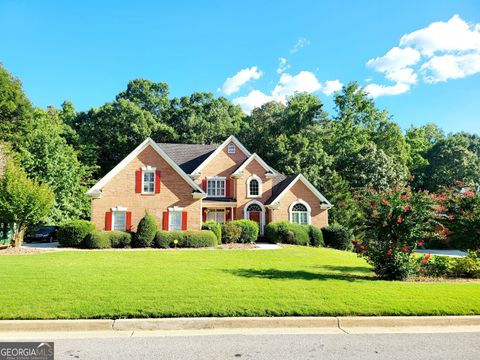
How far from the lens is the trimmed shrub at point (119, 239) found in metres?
21.3

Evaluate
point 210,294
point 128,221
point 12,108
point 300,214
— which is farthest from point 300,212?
point 12,108

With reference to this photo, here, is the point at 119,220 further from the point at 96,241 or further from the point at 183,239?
the point at 183,239

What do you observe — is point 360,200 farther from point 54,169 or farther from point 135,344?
point 54,169

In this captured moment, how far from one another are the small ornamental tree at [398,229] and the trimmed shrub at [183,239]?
40.2ft

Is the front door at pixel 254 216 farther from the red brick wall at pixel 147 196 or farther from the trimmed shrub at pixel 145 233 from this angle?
the trimmed shrub at pixel 145 233

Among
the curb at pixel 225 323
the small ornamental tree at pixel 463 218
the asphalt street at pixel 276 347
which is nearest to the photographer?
the asphalt street at pixel 276 347

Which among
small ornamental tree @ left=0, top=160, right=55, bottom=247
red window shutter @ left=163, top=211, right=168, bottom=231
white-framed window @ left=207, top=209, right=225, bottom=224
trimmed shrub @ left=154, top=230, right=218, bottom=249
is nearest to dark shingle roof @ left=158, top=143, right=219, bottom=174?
white-framed window @ left=207, top=209, right=225, bottom=224

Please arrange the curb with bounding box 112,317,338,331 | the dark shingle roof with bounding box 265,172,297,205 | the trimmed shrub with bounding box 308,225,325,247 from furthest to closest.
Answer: the dark shingle roof with bounding box 265,172,297,205
the trimmed shrub with bounding box 308,225,325,247
the curb with bounding box 112,317,338,331

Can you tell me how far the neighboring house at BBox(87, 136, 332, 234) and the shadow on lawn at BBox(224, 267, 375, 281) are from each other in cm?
1280

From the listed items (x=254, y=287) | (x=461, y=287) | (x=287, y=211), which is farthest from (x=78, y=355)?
(x=287, y=211)

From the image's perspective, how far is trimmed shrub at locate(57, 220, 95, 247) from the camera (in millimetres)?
20953

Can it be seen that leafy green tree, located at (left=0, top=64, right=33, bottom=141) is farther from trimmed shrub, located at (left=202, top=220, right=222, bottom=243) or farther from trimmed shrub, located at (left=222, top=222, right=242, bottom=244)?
trimmed shrub, located at (left=222, top=222, right=242, bottom=244)

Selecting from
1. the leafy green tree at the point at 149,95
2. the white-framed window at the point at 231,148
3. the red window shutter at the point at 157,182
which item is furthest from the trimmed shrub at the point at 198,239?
the leafy green tree at the point at 149,95

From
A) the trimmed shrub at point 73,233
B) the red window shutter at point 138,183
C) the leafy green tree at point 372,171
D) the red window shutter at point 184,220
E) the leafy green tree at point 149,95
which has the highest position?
the leafy green tree at point 149,95
